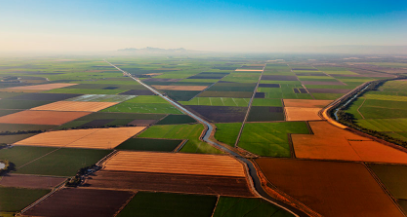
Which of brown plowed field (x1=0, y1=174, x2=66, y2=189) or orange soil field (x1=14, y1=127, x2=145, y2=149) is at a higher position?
orange soil field (x1=14, y1=127, x2=145, y2=149)

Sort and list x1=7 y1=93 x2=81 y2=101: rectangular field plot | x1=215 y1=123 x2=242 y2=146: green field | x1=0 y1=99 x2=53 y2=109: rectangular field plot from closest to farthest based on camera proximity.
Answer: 1. x1=215 y1=123 x2=242 y2=146: green field
2. x1=0 y1=99 x2=53 y2=109: rectangular field plot
3. x1=7 y1=93 x2=81 y2=101: rectangular field plot

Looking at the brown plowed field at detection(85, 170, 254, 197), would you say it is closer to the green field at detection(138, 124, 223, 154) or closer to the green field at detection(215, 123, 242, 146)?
the green field at detection(138, 124, 223, 154)

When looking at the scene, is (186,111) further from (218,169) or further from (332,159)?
(332,159)

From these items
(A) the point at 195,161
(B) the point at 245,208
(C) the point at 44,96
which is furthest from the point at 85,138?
(C) the point at 44,96

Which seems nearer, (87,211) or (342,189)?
(87,211)

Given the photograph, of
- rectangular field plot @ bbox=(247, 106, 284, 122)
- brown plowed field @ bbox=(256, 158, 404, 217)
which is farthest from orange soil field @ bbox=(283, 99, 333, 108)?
brown plowed field @ bbox=(256, 158, 404, 217)

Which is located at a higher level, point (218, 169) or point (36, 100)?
point (36, 100)

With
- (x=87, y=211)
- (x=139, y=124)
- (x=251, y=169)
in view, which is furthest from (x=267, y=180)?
(x=139, y=124)
